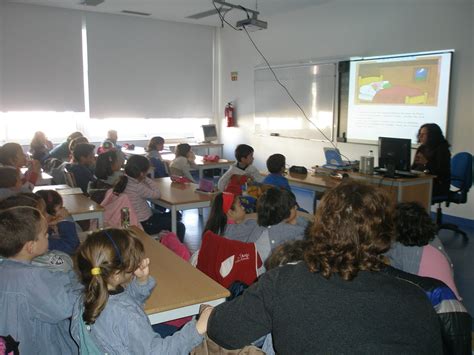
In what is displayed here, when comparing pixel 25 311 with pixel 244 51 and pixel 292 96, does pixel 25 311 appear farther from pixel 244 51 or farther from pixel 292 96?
pixel 244 51

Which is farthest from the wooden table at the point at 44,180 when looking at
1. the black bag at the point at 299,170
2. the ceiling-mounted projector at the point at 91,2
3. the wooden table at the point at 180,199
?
the ceiling-mounted projector at the point at 91,2

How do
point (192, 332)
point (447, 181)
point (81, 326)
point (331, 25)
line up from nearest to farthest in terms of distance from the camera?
point (192, 332) < point (81, 326) < point (447, 181) < point (331, 25)

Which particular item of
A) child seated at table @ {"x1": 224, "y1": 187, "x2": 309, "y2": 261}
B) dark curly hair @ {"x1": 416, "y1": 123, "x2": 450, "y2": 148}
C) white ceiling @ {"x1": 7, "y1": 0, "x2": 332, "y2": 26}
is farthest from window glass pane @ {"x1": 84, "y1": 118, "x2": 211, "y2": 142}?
child seated at table @ {"x1": 224, "y1": 187, "x2": 309, "y2": 261}

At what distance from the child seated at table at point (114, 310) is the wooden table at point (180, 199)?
8.84 ft

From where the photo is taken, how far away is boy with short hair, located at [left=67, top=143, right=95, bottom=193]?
16.7ft

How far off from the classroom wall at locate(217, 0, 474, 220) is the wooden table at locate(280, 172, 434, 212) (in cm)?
110

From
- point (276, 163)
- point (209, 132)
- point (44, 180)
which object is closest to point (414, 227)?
point (276, 163)

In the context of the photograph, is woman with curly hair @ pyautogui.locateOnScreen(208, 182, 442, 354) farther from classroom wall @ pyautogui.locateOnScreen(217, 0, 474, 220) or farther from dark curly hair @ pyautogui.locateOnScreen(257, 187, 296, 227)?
classroom wall @ pyautogui.locateOnScreen(217, 0, 474, 220)

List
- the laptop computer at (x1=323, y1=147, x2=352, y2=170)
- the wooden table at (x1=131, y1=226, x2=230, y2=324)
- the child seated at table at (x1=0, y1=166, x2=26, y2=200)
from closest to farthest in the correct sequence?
the wooden table at (x1=131, y1=226, x2=230, y2=324) → the child seated at table at (x1=0, y1=166, x2=26, y2=200) → the laptop computer at (x1=323, y1=147, x2=352, y2=170)

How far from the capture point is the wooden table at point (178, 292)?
6.90 feet

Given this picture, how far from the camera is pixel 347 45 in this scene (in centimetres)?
758

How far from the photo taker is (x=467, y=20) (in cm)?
591

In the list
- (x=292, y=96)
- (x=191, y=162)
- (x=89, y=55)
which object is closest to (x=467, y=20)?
(x=292, y=96)

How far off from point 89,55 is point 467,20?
6799 mm
